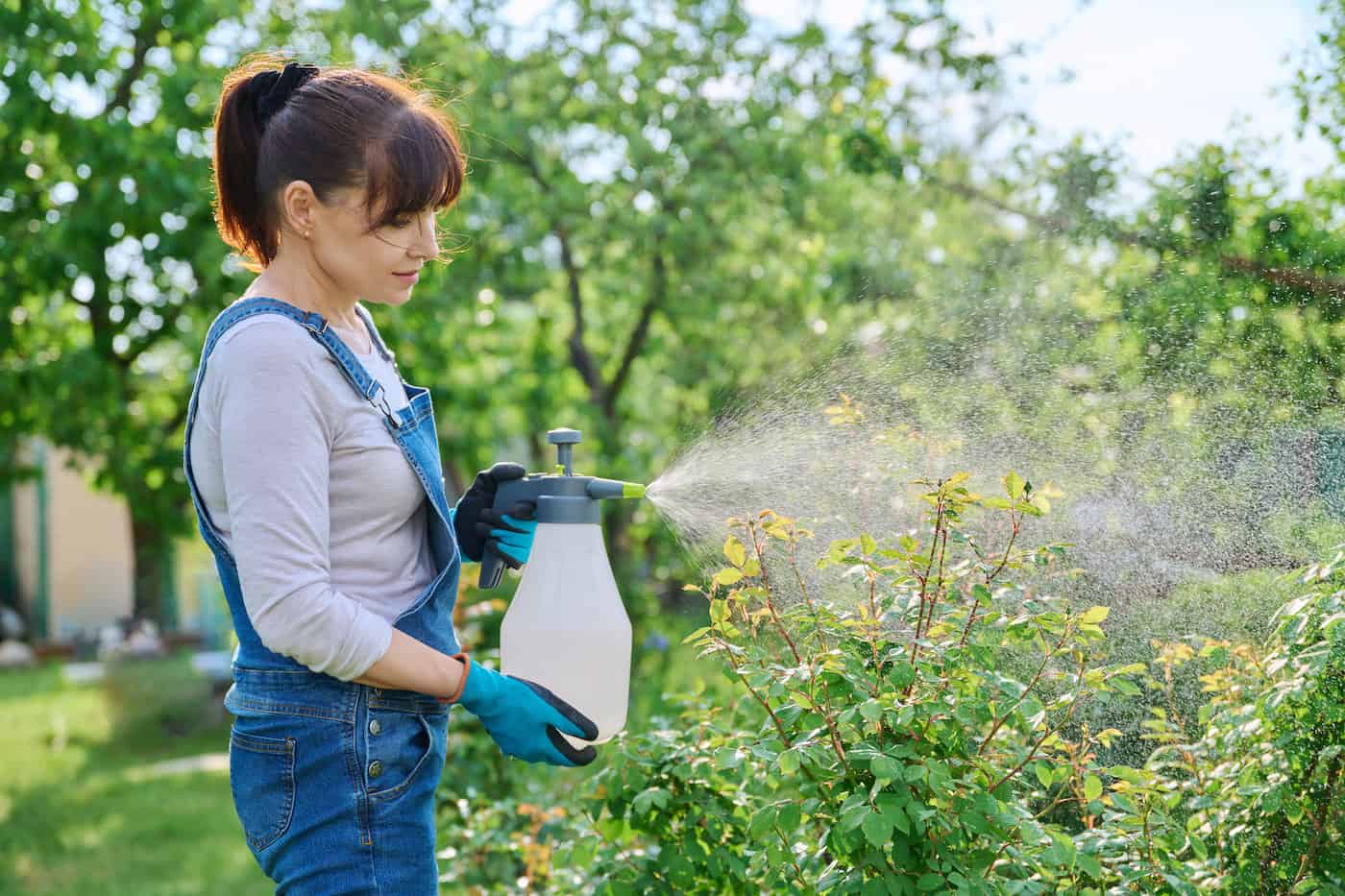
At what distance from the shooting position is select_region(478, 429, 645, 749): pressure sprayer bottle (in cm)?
193

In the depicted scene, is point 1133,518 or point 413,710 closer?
point 413,710

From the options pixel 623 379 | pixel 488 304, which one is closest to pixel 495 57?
pixel 488 304

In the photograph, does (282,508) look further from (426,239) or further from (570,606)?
(570,606)

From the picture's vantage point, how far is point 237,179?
1.76 metres

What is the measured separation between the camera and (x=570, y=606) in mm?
1937

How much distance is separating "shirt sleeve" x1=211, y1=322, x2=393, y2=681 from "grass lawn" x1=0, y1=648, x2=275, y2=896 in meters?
3.64

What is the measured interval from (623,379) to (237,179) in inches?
224

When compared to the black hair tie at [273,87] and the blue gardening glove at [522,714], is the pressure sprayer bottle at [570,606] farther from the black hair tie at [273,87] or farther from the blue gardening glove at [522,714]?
the black hair tie at [273,87]

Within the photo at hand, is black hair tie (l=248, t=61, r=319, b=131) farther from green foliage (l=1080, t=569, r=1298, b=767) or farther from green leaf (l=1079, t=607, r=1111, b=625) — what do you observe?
green foliage (l=1080, t=569, r=1298, b=767)

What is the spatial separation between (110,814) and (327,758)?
16.8 feet

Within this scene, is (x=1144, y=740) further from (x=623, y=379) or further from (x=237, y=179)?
(x=623, y=379)

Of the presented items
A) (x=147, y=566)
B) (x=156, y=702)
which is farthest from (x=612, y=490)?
(x=147, y=566)

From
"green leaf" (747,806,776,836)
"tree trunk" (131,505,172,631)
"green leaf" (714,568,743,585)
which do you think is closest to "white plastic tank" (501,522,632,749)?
"green leaf" (714,568,743,585)

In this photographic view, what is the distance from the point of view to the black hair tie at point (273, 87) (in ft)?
5.62
